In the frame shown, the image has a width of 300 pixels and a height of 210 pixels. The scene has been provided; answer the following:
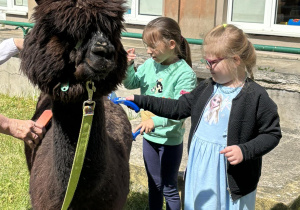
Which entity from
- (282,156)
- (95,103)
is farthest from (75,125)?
(282,156)

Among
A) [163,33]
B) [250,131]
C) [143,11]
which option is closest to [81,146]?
[250,131]

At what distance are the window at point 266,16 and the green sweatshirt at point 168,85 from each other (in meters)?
4.00

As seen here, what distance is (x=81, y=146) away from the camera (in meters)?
2.64

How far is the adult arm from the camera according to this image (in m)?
3.28

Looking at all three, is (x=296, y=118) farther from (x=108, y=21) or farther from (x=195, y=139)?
(x=108, y=21)

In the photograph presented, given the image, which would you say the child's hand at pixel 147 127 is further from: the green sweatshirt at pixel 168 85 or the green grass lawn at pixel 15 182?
the green grass lawn at pixel 15 182

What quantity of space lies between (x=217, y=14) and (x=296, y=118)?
2.75 metres

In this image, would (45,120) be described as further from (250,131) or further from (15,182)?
(15,182)

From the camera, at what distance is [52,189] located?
2.89 m

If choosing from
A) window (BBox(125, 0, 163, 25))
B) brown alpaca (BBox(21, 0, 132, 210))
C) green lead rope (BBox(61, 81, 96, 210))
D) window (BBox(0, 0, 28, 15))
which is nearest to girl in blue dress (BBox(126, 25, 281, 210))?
brown alpaca (BBox(21, 0, 132, 210))

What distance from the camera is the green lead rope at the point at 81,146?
2541 millimetres

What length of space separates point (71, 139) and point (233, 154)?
94 cm

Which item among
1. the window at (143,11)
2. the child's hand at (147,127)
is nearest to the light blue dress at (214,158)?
the child's hand at (147,127)

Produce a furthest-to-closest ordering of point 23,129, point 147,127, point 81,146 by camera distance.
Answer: point 147,127, point 23,129, point 81,146
